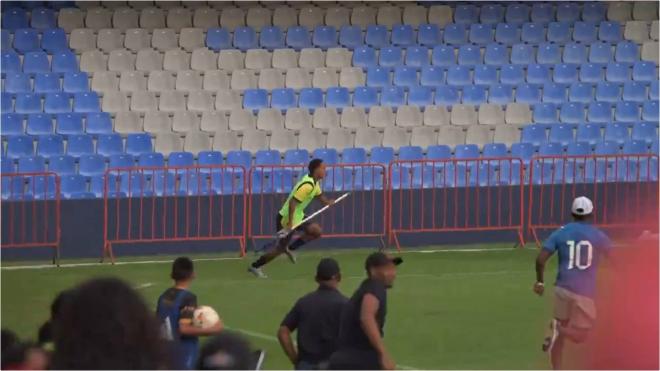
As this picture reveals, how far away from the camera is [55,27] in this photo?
29875 millimetres

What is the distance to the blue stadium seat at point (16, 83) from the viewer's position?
28.7 meters

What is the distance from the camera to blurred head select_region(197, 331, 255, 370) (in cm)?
704

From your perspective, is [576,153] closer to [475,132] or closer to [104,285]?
[475,132]

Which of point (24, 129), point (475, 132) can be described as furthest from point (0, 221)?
point (475, 132)

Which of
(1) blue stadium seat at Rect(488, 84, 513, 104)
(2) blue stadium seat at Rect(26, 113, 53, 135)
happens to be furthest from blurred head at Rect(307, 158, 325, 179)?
(1) blue stadium seat at Rect(488, 84, 513, 104)

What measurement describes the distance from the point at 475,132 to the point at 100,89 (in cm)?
706

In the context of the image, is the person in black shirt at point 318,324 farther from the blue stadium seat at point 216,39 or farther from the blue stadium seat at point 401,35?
the blue stadium seat at point 401,35

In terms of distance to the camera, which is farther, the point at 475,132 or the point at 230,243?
the point at 475,132

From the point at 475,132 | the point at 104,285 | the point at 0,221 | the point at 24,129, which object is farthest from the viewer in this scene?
the point at 475,132

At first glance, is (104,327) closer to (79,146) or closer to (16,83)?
(79,146)

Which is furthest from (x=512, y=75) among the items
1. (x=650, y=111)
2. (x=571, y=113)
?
(x=650, y=111)

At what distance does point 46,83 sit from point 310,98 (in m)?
4.87

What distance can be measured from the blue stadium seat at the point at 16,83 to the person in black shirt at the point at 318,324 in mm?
16079

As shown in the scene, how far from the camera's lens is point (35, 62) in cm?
2914
